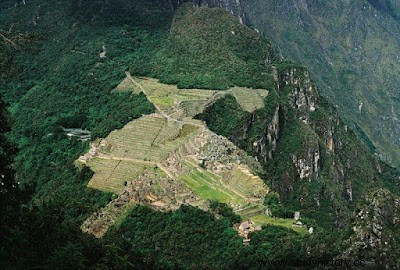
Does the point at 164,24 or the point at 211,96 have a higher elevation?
the point at 211,96

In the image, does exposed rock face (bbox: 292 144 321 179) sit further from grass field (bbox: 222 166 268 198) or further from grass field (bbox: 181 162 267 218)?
grass field (bbox: 181 162 267 218)

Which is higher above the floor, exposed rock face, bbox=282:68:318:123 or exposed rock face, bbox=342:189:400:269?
exposed rock face, bbox=342:189:400:269

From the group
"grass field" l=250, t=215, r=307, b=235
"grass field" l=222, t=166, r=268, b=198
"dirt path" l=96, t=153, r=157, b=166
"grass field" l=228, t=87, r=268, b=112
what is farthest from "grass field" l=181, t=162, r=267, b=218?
"grass field" l=228, t=87, r=268, b=112

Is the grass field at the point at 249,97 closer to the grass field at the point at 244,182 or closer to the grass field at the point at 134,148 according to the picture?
the grass field at the point at 134,148

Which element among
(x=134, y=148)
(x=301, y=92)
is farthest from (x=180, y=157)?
(x=301, y=92)

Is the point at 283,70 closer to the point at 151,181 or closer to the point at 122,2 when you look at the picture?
the point at 122,2

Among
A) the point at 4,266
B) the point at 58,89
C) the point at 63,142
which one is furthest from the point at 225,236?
the point at 58,89
